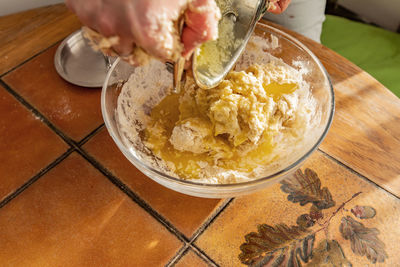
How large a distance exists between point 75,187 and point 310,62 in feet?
1.90

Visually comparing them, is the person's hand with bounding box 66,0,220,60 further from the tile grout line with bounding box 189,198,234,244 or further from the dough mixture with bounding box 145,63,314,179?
the tile grout line with bounding box 189,198,234,244

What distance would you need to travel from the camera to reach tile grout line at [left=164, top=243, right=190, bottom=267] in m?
0.62

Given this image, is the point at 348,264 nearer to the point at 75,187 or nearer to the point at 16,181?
the point at 75,187

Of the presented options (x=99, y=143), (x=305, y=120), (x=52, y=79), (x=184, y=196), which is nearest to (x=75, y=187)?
(x=99, y=143)

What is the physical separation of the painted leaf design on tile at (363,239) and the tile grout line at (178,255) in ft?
1.00

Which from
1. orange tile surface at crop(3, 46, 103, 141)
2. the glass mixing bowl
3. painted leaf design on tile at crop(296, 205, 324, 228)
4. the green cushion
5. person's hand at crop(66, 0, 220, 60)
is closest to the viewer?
person's hand at crop(66, 0, 220, 60)

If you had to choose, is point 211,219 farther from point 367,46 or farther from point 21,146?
point 367,46

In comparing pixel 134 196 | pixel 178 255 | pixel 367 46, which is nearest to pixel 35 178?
pixel 134 196

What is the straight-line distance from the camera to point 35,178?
720 millimetres

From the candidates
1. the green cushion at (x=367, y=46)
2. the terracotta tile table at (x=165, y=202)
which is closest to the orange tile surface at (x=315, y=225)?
the terracotta tile table at (x=165, y=202)

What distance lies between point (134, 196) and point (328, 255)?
1.27ft

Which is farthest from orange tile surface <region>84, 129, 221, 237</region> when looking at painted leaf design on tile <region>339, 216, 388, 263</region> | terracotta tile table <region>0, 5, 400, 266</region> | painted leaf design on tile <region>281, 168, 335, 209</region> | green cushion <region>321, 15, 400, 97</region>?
green cushion <region>321, 15, 400, 97</region>

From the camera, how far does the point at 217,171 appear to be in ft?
2.31

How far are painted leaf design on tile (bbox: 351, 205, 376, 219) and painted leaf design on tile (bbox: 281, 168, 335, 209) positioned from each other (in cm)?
5
